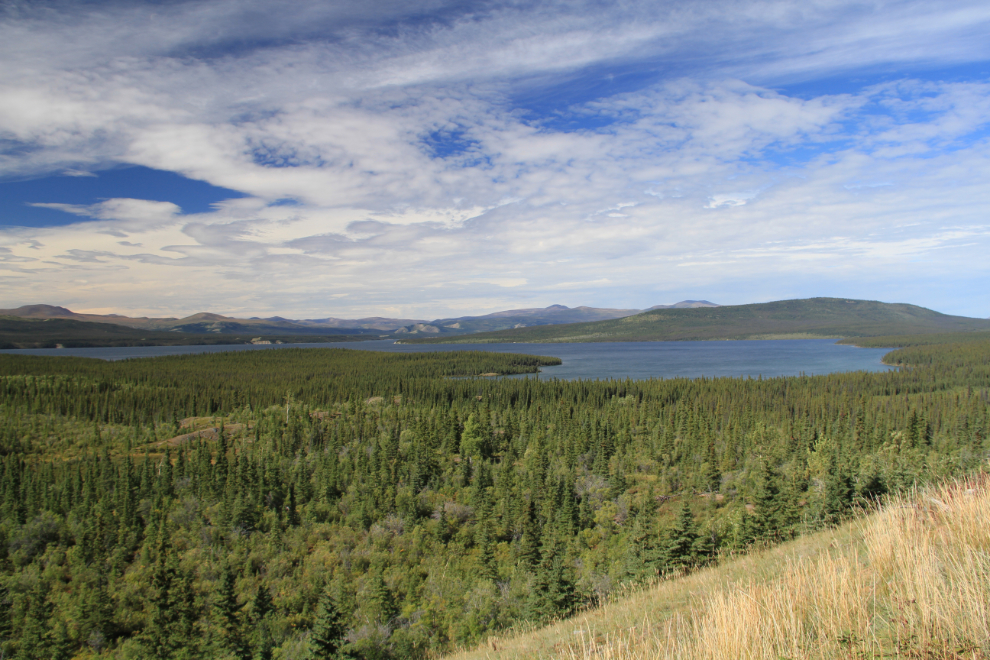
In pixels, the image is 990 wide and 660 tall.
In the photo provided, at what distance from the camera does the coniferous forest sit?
31516 mm

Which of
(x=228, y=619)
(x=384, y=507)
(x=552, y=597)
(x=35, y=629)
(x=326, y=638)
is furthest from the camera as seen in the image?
(x=384, y=507)

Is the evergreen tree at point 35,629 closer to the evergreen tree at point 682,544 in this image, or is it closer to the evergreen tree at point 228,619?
the evergreen tree at point 228,619

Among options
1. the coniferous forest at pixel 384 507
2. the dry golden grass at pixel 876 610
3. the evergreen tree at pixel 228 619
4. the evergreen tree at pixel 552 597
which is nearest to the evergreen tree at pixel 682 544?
the coniferous forest at pixel 384 507

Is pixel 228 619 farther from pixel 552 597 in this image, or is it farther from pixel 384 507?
pixel 552 597

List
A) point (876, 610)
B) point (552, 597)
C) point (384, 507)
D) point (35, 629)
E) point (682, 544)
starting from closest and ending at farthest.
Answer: point (876, 610) → point (552, 597) → point (682, 544) → point (35, 629) → point (384, 507)

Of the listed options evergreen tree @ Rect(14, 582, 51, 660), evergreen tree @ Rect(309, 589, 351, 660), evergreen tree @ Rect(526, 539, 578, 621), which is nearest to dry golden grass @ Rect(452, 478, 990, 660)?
evergreen tree @ Rect(526, 539, 578, 621)

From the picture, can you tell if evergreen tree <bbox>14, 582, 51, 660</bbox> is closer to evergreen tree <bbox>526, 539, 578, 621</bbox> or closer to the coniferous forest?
the coniferous forest

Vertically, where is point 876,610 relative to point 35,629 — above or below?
above

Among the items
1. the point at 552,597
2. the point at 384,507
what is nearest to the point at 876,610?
the point at 552,597

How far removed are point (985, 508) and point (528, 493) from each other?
142 feet

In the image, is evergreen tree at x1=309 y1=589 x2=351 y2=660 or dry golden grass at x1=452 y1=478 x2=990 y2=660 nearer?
dry golden grass at x1=452 y1=478 x2=990 y2=660

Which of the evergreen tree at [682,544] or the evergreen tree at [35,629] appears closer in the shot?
the evergreen tree at [682,544]

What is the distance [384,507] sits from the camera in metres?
48.9

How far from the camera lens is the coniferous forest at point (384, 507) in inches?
1241
